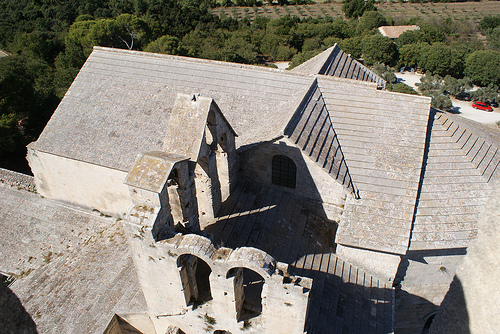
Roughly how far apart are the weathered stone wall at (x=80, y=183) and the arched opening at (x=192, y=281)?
22.5ft

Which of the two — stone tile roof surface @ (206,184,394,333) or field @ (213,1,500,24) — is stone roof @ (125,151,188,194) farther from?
field @ (213,1,500,24)

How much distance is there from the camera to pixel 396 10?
7512cm

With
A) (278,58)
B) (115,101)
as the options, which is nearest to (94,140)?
(115,101)

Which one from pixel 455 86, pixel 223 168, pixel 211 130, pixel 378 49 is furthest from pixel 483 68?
pixel 211 130

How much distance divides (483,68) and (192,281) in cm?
4591

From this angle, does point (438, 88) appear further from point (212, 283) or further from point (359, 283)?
point (212, 283)

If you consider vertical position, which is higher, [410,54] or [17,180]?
[17,180]

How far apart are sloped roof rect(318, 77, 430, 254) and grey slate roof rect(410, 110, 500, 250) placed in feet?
2.16

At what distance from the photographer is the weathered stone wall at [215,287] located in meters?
7.30

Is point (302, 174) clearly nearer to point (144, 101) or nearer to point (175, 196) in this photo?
point (175, 196)

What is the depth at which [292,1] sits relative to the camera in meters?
81.3

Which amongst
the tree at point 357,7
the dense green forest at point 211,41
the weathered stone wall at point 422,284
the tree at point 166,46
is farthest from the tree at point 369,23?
the weathered stone wall at point 422,284

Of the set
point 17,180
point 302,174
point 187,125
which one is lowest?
point 17,180

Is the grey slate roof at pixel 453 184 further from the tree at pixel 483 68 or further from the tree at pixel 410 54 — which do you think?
the tree at pixel 410 54
